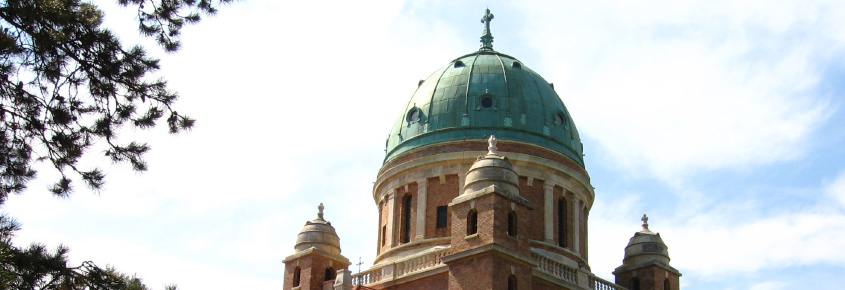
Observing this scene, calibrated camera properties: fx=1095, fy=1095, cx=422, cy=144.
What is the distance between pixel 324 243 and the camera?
39.0 meters

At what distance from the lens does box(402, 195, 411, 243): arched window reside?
39.1 metres

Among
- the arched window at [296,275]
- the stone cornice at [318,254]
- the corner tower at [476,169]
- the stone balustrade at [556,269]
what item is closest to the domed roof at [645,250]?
the corner tower at [476,169]

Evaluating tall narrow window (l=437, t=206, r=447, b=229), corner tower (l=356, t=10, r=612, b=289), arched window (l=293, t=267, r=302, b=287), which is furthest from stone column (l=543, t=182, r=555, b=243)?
arched window (l=293, t=267, r=302, b=287)

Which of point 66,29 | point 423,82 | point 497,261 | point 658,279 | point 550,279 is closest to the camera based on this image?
point 66,29

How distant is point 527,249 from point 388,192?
9224 millimetres

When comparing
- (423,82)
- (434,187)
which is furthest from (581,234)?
(423,82)

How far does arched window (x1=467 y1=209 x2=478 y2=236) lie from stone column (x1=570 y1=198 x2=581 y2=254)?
757cm

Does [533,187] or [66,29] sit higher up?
[533,187]

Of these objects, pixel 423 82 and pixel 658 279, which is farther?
pixel 423 82

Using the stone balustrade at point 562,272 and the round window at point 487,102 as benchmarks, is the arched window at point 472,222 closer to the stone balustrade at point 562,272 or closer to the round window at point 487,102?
the stone balustrade at point 562,272

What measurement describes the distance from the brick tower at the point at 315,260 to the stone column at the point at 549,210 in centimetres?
728

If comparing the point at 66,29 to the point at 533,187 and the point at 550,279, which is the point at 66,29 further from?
the point at 533,187

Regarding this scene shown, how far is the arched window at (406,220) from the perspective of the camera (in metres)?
39.1

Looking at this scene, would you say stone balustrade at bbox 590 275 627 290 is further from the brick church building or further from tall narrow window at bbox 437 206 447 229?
tall narrow window at bbox 437 206 447 229
